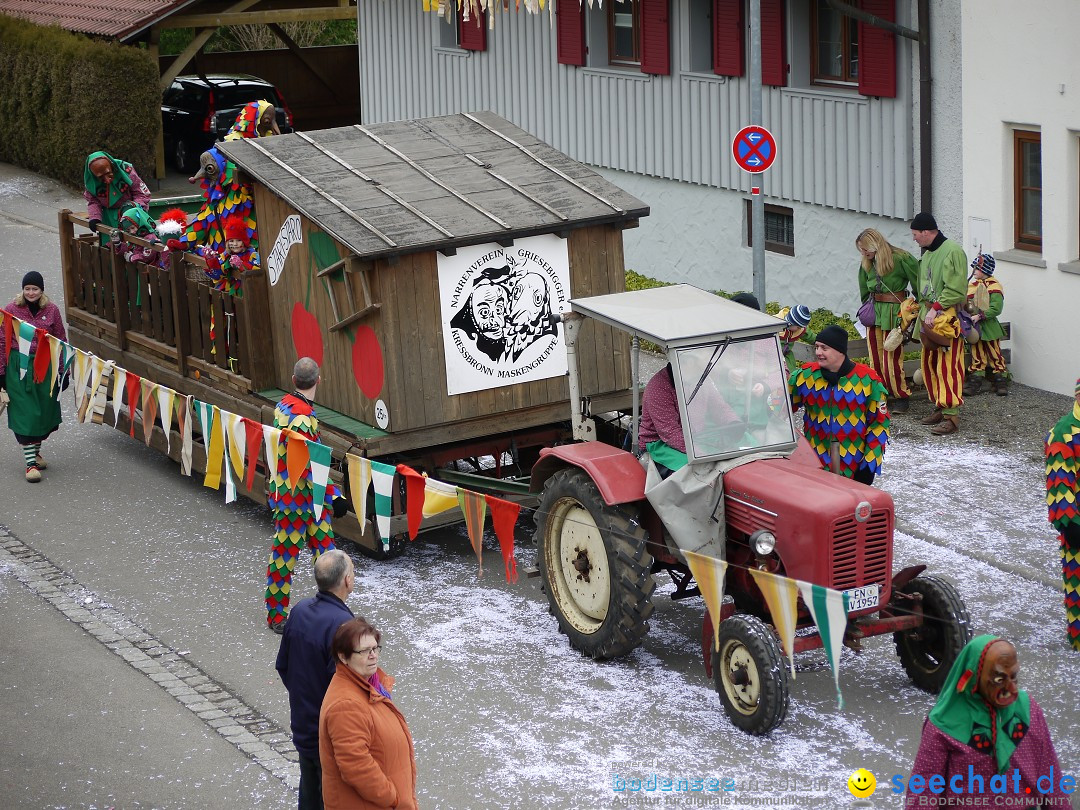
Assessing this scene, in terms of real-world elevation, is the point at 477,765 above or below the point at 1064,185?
below

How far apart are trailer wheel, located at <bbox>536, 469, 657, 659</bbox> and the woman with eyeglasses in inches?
105

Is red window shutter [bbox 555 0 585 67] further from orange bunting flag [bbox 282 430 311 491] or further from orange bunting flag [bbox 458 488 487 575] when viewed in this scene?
orange bunting flag [bbox 282 430 311 491]

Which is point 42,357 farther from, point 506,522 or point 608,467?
point 608,467

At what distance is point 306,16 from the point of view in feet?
90.0

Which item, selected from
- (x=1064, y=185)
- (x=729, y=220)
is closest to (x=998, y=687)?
(x=1064, y=185)

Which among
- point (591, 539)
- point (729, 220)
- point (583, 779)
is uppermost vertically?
A: point (729, 220)

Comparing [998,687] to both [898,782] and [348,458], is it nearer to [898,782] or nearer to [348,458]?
[898,782]

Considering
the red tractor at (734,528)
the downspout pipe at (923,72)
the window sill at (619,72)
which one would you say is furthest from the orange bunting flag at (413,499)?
the window sill at (619,72)

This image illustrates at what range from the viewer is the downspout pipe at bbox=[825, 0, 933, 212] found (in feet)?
46.8

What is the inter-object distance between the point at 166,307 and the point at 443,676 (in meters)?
5.10

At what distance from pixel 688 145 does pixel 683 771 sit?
36.3 feet

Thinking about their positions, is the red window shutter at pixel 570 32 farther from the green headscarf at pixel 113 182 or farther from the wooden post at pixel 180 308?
the wooden post at pixel 180 308

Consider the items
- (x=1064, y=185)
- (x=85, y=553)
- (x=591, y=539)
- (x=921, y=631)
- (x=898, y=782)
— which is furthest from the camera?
(x=1064, y=185)

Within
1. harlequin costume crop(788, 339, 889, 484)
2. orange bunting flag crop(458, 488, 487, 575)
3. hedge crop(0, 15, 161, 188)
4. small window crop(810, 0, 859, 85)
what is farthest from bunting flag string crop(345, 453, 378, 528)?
hedge crop(0, 15, 161, 188)
